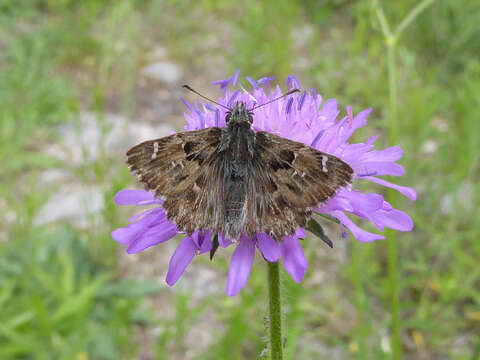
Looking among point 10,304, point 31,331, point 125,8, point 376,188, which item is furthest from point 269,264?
point 125,8

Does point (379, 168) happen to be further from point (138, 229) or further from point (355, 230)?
point (138, 229)

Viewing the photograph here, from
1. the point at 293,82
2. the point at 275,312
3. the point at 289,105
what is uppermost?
the point at 293,82

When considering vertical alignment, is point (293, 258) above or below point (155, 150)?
below

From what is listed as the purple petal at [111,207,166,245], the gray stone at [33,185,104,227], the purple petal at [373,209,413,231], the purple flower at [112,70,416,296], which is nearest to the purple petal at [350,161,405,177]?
the purple flower at [112,70,416,296]

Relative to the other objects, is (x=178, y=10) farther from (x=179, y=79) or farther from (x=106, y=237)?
(x=106, y=237)

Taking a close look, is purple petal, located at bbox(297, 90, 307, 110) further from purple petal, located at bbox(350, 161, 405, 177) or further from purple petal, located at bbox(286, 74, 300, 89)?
purple petal, located at bbox(350, 161, 405, 177)

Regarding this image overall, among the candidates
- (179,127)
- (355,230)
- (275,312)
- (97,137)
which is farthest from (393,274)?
(97,137)
